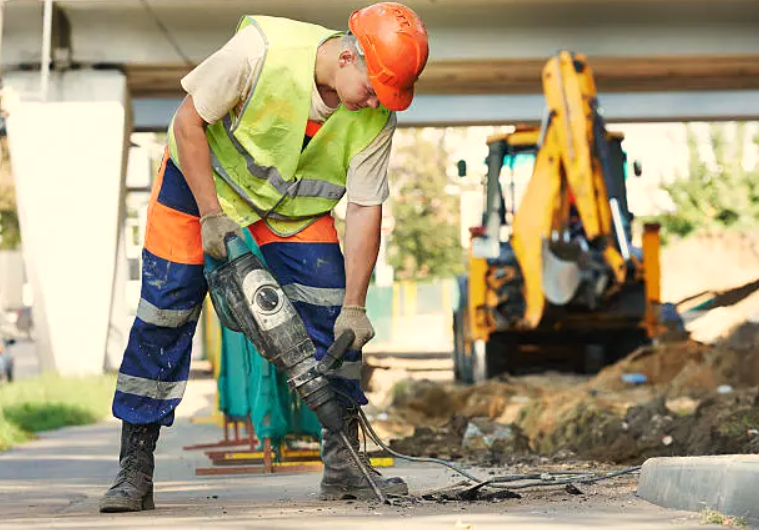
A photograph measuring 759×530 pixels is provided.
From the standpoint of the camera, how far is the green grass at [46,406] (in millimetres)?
11739

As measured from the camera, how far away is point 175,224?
19.6 ft

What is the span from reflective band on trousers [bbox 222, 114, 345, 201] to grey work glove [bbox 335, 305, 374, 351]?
1.51ft

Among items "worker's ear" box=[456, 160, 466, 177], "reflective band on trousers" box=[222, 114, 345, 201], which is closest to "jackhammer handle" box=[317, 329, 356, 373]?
"reflective band on trousers" box=[222, 114, 345, 201]

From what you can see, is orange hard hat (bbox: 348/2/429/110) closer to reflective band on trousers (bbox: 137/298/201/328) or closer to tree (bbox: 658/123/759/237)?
reflective band on trousers (bbox: 137/298/201/328)

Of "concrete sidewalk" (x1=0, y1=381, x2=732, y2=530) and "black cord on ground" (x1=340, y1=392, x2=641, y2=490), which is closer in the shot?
"concrete sidewalk" (x1=0, y1=381, x2=732, y2=530)

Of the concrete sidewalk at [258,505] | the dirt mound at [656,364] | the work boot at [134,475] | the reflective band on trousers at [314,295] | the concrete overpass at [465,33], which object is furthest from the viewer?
the concrete overpass at [465,33]

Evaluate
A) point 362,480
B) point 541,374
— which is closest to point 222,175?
point 362,480

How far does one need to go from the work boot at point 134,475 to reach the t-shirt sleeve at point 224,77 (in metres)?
1.23

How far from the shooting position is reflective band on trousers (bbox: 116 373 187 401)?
235 inches

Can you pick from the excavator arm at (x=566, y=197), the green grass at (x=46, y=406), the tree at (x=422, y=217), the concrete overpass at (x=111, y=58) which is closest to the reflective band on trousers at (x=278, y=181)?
the green grass at (x=46, y=406)

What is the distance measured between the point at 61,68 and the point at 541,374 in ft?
23.8

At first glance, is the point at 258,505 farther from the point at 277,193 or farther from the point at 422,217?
the point at 422,217

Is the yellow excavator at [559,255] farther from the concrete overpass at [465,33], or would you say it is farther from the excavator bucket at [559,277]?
the concrete overpass at [465,33]

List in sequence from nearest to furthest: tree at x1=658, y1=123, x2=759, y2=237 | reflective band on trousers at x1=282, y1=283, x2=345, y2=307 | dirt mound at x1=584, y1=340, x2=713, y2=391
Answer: reflective band on trousers at x1=282, y1=283, x2=345, y2=307
dirt mound at x1=584, y1=340, x2=713, y2=391
tree at x1=658, y1=123, x2=759, y2=237
